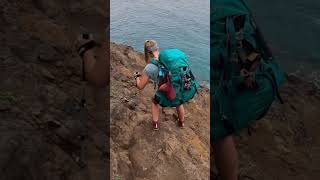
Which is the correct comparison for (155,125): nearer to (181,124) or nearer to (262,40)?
(181,124)

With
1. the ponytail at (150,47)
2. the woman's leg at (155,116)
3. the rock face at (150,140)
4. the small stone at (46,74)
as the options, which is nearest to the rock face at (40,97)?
the small stone at (46,74)

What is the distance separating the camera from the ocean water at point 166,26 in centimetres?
728

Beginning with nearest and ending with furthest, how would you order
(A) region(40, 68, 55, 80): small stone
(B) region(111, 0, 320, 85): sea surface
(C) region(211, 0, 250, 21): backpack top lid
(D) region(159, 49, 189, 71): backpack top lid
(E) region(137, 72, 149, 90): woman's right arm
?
(C) region(211, 0, 250, 21): backpack top lid < (E) region(137, 72, 149, 90): woman's right arm < (D) region(159, 49, 189, 71): backpack top lid < (A) region(40, 68, 55, 80): small stone < (B) region(111, 0, 320, 85): sea surface

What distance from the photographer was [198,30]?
8.45 metres

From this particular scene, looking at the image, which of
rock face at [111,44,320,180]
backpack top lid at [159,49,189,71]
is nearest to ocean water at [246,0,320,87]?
rock face at [111,44,320,180]

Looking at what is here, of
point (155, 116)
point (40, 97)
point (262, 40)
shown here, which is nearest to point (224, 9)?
point (262, 40)

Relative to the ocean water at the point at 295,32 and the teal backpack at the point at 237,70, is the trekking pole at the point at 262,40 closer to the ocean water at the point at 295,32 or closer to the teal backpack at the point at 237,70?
the teal backpack at the point at 237,70

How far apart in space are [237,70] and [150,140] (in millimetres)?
2445

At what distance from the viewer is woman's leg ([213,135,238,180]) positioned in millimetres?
2541

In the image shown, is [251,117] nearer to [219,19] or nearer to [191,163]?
[219,19]

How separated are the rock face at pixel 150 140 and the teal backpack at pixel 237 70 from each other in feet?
5.74

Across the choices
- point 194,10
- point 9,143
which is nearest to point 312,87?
point 194,10

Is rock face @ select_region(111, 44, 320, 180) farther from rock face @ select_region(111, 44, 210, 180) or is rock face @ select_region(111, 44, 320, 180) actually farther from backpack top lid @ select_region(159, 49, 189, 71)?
backpack top lid @ select_region(159, 49, 189, 71)

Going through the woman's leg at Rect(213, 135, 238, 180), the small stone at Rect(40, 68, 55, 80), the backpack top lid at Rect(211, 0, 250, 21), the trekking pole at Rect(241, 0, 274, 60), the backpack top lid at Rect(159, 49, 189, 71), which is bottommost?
the woman's leg at Rect(213, 135, 238, 180)
